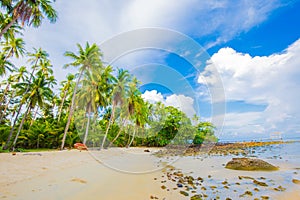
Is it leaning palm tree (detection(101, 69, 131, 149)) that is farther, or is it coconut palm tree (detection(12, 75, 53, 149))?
leaning palm tree (detection(101, 69, 131, 149))

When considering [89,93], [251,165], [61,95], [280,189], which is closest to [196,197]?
[280,189]

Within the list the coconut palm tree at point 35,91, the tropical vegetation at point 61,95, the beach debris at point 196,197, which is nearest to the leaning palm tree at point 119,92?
the tropical vegetation at point 61,95

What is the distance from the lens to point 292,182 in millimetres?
5562

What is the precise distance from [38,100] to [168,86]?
1439 centimetres

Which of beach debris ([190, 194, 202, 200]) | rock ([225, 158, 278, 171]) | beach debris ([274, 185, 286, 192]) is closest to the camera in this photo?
beach debris ([190, 194, 202, 200])

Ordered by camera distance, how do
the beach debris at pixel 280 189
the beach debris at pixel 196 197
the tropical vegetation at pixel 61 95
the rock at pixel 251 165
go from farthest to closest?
the tropical vegetation at pixel 61 95 → the rock at pixel 251 165 → the beach debris at pixel 280 189 → the beach debris at pixel 196 197

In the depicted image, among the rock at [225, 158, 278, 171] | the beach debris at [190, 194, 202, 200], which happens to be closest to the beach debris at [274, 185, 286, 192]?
the beach debris at [190, 194, 202, 200]

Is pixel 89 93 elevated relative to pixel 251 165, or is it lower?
elevated

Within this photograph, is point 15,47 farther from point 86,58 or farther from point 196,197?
point 196,197

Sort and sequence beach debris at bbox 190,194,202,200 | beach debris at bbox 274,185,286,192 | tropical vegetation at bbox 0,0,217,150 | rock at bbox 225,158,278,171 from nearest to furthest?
beach debris at bbox 190,194,202,200 < beach debris at bbox 274,185,286,192 < rock at bbox 225,158,278,171 < tropical vegetation at bbox 0,0,217,150

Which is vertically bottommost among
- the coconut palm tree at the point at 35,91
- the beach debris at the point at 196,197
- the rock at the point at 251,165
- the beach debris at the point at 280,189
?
the beach debris at the point at 196,197

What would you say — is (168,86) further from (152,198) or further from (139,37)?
(152,198)

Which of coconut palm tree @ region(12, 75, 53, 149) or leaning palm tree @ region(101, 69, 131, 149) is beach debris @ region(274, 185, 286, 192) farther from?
coconut palm tree @ region(12, 75, 53, 149)

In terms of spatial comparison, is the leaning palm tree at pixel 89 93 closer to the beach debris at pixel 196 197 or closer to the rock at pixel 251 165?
the rock at pixel 251 165
